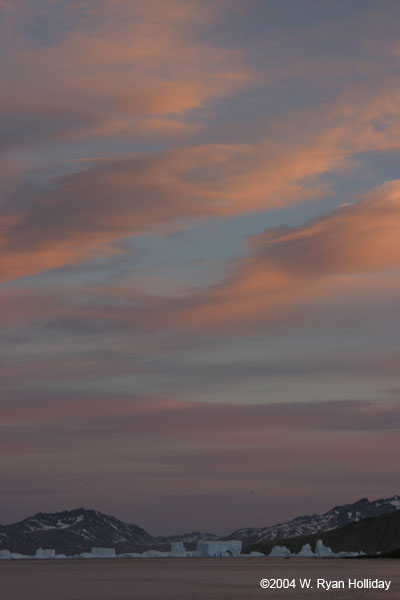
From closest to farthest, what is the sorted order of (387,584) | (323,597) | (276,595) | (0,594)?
(323,597), (276,595), (0,594), (387,584)

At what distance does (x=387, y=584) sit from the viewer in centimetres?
15675

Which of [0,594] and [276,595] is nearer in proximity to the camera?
[276,595]

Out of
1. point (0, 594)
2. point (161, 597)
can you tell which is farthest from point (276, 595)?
point (0, 594)

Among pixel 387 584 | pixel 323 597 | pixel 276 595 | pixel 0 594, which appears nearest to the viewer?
pixel 323 597

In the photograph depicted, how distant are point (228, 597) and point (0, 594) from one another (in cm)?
3683

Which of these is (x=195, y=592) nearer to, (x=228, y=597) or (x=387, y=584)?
(x=228, y=597)

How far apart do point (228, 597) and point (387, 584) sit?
3842 cm

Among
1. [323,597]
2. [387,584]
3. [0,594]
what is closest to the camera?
[323,597]

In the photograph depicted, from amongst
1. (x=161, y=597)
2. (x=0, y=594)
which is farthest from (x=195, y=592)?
(x=0, y=594)

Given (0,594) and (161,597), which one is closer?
(161,597)

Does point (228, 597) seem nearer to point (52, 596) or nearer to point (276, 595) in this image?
point (276, 595)

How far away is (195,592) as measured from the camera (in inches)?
5778

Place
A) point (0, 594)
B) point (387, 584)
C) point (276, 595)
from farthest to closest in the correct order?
point (387, 584) → point (0, 594) → point (276, 595)

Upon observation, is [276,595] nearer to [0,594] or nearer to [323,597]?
[323,597]
